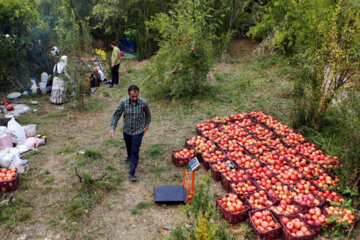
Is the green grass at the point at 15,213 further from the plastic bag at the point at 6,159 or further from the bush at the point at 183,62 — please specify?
the bush at the point at 183,62

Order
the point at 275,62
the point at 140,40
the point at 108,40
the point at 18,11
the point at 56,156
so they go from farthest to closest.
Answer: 1. the point at 108,40
2. the point at 140,40
3. the point at 275,62
4. the point at 18,11
5. the point at 56,156

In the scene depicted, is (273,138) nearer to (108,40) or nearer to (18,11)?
(18,11)

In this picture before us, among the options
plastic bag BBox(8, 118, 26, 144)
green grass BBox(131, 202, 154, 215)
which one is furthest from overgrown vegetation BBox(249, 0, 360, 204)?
plastic bag BBox(8, 118, 26, 144)

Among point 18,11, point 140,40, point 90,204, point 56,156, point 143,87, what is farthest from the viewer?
point 140,40

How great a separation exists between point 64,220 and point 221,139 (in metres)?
3.57

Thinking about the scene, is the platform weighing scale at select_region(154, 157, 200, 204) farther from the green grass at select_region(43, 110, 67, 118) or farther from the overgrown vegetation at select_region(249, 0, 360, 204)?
the green grass at select_region(43, 110, 67, 118)

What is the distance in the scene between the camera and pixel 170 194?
16.4 ft

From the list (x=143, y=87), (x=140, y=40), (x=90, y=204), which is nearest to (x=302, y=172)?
(x=90, y=204)

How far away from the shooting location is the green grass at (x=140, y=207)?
474 centimetres

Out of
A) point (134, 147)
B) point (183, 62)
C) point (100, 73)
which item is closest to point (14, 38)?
point (100, 73)

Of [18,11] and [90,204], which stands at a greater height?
[18,11]

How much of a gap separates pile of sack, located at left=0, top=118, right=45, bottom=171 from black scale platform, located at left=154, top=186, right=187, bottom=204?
2670 mm

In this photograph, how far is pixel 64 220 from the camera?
4.49m

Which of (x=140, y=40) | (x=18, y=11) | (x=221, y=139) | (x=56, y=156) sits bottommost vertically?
(x=56, y=156)
